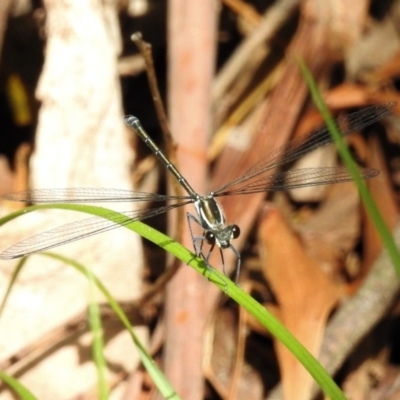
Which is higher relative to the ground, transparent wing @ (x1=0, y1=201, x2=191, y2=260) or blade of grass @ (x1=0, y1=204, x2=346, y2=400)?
transparent wing @ (x1=0, y1=201, x2=191, y2=260)

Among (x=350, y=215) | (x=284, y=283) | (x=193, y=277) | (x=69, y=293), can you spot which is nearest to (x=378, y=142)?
(x=350, y=215)

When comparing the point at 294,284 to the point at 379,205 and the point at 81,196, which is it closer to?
the point at 379,205

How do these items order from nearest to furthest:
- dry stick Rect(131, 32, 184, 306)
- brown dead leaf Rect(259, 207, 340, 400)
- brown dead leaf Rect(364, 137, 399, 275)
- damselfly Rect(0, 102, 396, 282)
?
dry stick Rect(131, 32, 184, 306) < damselfly Rect(0, 102, 396, 282) < brown dead leaf Rect(259, 207, 340, 400) < brown dead leaf Rect(364, 137, 399, 275)

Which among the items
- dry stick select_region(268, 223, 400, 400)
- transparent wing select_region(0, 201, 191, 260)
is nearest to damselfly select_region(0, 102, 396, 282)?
transparent wing select_region(0, 201, 191, 260)

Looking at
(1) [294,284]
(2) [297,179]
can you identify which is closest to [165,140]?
(2) [297,179]

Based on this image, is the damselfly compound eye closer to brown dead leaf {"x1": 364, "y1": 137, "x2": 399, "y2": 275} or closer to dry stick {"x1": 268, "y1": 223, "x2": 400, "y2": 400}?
dry stick {"x1": 268, "y1": 223, "x2": 400, "y2": 400}

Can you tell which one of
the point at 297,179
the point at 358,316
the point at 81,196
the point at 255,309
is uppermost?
the point at 81,196
